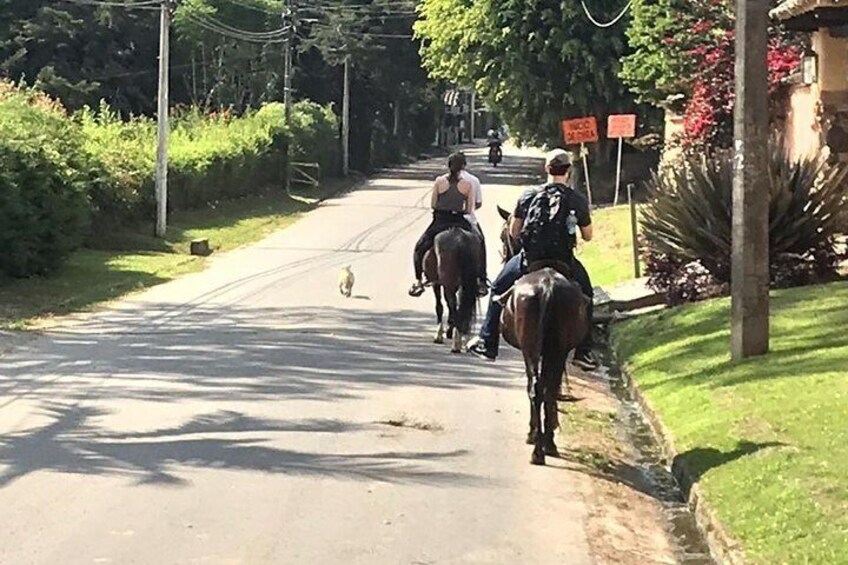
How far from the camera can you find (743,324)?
43.3 ft

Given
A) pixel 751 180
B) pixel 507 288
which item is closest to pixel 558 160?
pixel 507 288

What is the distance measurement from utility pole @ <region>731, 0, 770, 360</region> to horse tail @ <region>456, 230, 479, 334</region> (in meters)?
3.48

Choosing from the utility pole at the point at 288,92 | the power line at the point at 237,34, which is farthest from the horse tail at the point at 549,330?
the power line at the point at 237,34

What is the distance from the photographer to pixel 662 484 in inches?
401

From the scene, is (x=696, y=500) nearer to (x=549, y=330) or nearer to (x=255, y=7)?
(x=549, y=330)

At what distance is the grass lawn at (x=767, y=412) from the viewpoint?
308 inches

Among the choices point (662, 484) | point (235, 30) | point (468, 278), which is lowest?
point (662, 484)

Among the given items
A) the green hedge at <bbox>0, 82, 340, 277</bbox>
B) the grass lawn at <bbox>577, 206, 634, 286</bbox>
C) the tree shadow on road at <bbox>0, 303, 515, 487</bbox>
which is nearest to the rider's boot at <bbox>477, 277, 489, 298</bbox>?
the tree shadow on road at <bbox>0, 303, 515, 487</bbox>

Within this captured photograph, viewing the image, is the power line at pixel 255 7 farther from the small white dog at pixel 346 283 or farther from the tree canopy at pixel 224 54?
the small white dog at pixel 346 283

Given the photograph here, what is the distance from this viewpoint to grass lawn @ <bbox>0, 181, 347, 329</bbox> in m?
22.1

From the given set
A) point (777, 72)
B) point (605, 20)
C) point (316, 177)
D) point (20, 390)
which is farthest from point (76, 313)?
point (316, 177)

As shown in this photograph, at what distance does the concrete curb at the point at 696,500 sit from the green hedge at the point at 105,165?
46.8ft

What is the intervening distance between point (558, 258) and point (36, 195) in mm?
16171

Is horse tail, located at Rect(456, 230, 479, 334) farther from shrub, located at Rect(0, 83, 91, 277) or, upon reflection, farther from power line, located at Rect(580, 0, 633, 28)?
power line, located at Rect(580, 0, 633, 28)
